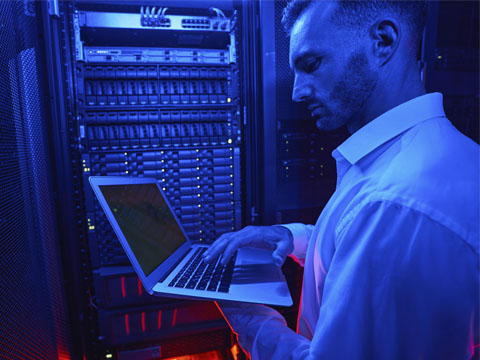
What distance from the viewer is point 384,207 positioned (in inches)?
19.9

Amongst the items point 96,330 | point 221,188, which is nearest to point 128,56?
point 221,188

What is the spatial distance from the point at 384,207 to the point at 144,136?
1123 millimetres

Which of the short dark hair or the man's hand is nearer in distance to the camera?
the short dark hair

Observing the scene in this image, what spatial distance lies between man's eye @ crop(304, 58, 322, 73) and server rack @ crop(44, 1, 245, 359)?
2.28 ft

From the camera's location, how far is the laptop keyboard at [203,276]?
0.91 metres

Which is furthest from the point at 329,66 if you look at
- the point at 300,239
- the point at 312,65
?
the point at 300,239

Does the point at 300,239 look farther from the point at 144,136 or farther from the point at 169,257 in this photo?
the point at 144,136

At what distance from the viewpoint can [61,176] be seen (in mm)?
1246

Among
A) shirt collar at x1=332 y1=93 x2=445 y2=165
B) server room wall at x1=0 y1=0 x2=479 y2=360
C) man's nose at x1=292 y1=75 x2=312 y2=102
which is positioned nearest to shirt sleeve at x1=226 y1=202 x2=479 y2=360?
shirt collar at x1=332 y1=93 x2=445 y2=165

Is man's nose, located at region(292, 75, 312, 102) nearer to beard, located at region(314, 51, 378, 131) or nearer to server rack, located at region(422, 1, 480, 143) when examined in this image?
beard, located at region(314, 51, 378, 131)

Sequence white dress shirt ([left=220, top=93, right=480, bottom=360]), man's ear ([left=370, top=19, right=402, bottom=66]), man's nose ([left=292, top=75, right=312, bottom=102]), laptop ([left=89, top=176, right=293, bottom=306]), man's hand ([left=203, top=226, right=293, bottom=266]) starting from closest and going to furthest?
white dress shirt ([left=220, top=93, right=480, bottom=360])
man's ear ([left=370, top=19, right=402, bottom=66])
man's nose ([left=292, top=75, right=312, bottom=102])
laptop ([left=89, top=176, right=293, bottom=306])
man's hand ([left=203, top=226, right=293, bottom=266])

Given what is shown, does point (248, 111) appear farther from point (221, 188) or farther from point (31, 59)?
point (31, 59)

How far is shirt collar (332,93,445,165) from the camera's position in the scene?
2.14 ft

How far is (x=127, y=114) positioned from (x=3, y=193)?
0.69 metres
